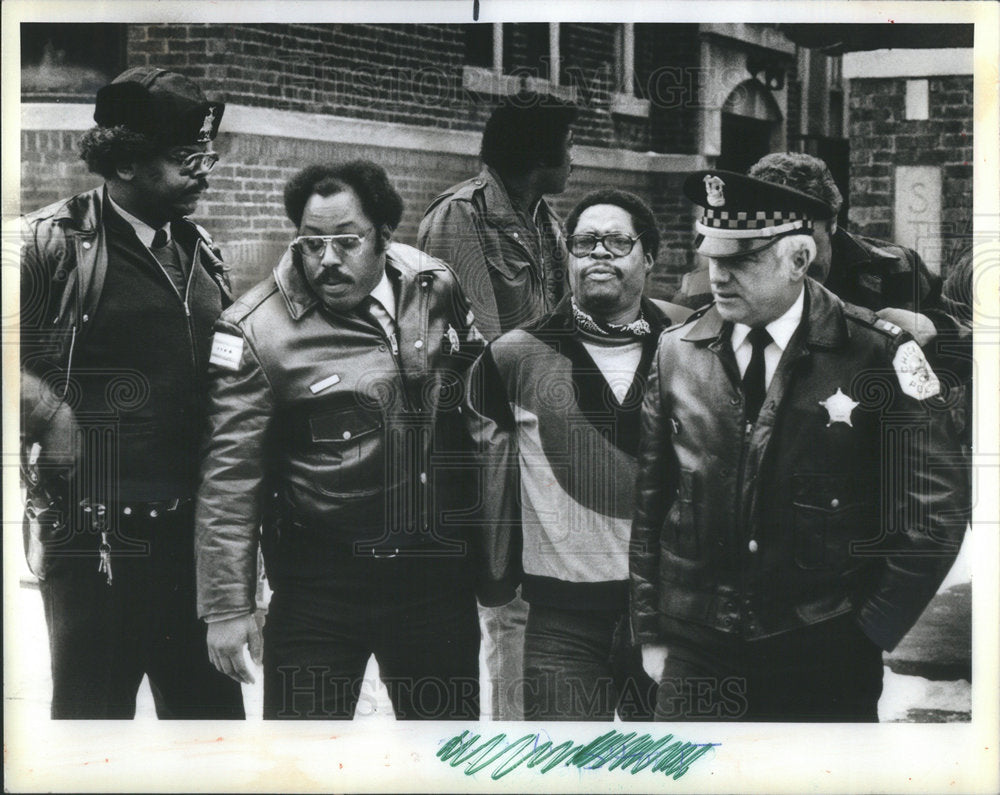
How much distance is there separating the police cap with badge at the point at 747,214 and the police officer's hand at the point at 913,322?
21.7 inches

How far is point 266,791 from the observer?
6602 millimetres

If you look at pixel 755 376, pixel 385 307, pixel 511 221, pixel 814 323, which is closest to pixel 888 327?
pixel 814 323

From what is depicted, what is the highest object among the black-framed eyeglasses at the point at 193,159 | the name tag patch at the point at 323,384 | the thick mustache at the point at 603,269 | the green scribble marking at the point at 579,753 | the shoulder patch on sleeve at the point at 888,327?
the black-framed eyeglasses at the point at 193,159

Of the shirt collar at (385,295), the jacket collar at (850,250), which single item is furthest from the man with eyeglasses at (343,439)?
the jacket collar at (850,250)

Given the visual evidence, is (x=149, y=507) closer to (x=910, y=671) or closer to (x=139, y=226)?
(x=139, y=226)

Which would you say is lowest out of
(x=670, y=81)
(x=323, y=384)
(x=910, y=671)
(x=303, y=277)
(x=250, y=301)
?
(x=910, y=671)

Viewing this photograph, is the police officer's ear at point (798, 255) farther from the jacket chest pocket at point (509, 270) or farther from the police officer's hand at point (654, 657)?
the police officer's hand at point (654, 657)

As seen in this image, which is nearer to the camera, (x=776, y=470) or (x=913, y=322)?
(x=776, y=470)

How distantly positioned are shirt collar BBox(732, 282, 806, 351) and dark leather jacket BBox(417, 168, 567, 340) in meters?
0.85

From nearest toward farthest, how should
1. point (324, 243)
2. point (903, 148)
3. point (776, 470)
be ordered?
1. point (776, 470)
2. point (324, 243)
3. point (903, 148)

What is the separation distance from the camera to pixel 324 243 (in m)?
6.32

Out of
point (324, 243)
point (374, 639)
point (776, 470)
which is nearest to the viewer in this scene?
point (776, 470)

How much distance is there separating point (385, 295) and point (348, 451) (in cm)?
76

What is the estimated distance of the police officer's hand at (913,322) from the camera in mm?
6371
